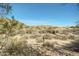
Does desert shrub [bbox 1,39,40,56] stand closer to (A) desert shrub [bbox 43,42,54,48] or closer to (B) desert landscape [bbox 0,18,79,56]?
(B) desert landscape [bbox 0,18,79,56]

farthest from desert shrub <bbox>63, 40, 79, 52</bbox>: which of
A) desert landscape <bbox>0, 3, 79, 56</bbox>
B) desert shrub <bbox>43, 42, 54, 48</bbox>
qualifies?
→ desert shrub <bbox>43, 42, 54, 48</bbox>

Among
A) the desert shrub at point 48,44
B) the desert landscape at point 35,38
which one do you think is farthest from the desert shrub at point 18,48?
the desert shrub at point 48,44

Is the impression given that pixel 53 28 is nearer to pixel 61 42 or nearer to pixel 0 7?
pixel 61 42

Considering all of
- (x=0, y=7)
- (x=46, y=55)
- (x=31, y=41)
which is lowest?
A: (x=46, y=55)

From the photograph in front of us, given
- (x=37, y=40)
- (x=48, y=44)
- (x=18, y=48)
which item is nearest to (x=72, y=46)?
(x=48, y=44)

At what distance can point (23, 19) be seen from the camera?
7.20ft

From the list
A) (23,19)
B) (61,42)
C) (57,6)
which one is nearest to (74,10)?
(57,6)

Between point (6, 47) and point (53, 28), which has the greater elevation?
point (53, 28)

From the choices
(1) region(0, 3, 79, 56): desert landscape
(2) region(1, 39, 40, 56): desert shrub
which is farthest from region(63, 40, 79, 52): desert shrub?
(2) region(1, 39, 40, 56): desert shrub

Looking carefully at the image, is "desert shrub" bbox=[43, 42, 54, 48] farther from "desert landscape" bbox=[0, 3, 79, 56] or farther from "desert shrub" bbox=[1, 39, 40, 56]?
"desert shrub" bbox=[1, 39, 40, 56]

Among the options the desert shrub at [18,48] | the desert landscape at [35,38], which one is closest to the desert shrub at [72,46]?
the desert landscape at [35,38]

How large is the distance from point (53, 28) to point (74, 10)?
281 millimetres

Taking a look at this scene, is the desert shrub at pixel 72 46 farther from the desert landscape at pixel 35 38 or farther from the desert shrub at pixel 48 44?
the desert shrub at pixel 48 44

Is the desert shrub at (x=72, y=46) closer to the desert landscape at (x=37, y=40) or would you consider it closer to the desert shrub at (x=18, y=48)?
the desert landscape at (x=37, y=40)
